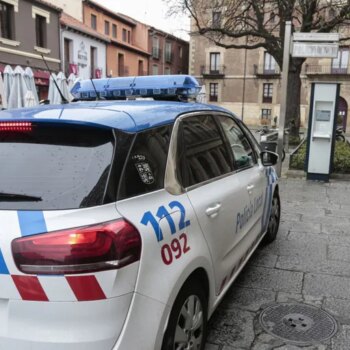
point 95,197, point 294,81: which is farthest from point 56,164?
point 294,81

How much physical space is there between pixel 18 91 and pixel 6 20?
13.1 m

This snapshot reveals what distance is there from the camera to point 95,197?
1.88 metres

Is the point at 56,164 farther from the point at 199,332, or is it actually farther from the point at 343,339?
the point at 343,339

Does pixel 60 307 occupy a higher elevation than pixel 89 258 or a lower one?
lower

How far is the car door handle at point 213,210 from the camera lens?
104 inches

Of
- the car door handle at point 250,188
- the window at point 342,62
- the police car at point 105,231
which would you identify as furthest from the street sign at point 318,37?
the window at point 342,62

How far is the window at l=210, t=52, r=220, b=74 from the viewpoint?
155ft

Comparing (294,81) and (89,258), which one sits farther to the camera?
(294,81)

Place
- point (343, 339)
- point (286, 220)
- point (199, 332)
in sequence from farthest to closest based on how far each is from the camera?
point (286, 220), point (343, 339), point (199, 332)

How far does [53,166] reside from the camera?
1.97m

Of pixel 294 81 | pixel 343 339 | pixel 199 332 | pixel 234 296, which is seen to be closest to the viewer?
pixel 199 332

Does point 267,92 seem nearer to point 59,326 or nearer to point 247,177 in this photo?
point 247,177

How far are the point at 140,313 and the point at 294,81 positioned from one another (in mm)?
18154

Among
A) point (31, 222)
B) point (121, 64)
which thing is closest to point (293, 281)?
point (31, 222)
